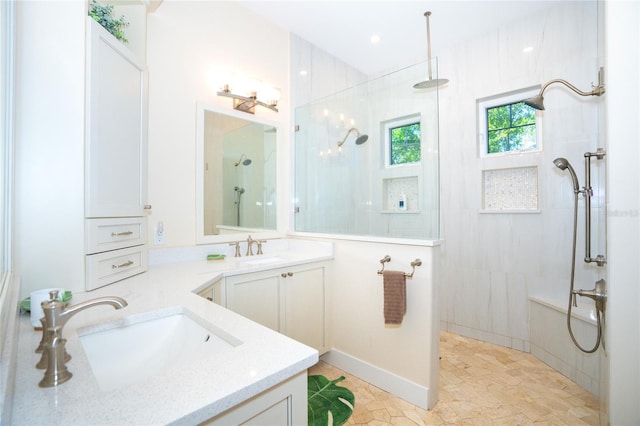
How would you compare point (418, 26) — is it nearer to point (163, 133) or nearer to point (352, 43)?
point (352, 43)

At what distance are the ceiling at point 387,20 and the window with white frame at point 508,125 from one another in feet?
2.26

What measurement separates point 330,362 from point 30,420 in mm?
2081

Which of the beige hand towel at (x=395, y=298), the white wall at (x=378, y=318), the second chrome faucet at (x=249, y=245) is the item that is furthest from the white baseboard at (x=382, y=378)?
the second chrome faucet at (x=249, y=245)

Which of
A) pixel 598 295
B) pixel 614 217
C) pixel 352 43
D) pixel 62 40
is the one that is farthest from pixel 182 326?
pixel 352 43

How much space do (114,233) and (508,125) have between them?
10.5 ft

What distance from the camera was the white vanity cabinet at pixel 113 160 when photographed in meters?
1.25

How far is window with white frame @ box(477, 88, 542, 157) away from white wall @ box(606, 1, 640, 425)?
1617 millimetres

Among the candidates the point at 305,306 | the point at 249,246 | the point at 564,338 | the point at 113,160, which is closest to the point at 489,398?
the point at 564,338

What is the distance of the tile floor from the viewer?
1.68 meters

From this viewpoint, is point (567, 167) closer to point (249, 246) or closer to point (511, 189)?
point (511, 189)

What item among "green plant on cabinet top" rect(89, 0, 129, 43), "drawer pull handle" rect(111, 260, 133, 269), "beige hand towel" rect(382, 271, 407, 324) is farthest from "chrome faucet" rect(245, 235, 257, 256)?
"green plant on cabinet top" rect(89, 0, 129, 43)

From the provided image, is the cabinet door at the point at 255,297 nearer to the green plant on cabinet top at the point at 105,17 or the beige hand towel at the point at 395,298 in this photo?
the beige hand towel at the point at 395,298

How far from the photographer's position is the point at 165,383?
2.06 ft

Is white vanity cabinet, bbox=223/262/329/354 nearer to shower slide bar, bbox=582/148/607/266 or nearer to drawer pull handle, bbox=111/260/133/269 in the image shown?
drawer pull handle, bbox=111/260/133/269
